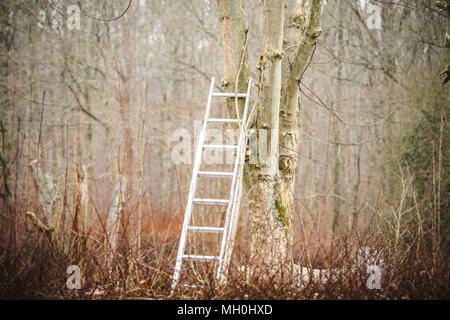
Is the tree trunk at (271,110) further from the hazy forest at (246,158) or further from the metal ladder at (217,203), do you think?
the metal ladder at (217,203)

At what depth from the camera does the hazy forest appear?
3094mm

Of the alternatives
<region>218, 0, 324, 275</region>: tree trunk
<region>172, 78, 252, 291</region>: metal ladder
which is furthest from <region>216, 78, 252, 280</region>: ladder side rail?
<region>218, 0, 324, 275</region>: tree trunk

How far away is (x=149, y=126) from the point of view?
10062mm

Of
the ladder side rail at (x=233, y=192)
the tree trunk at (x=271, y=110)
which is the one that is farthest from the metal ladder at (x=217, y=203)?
the tree trunk at (x=271, y=110)

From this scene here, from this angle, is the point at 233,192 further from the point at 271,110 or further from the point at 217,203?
the point at 271,110

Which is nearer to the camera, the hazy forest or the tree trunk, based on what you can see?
the hazy forest

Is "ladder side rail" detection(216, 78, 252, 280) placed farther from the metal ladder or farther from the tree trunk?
the tree trunk

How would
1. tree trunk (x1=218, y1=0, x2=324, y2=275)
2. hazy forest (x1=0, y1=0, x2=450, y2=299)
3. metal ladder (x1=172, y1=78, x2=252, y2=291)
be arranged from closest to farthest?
1. hazy forest (x1=0, y1=0, x2=450, y2=299)
2. metal ladder (x1=172, y1=78, x2=252, y2=291)
3. tree trunk (x1=218, y1=0, x2=324, y2=275)

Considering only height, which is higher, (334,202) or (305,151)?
(305,151)

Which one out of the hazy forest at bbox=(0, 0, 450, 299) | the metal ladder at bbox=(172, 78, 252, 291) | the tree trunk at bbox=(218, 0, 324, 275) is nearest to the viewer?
the hazy forest at bbox=(0, 0, 450, 299)
